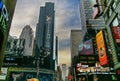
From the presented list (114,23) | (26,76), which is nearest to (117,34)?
(114,23)

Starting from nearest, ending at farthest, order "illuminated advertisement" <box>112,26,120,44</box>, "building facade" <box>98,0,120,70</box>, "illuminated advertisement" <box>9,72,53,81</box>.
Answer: "illuminated advertisement" <box>112,26,120,44</box> < "building facade" <box>98,0,120,70</box> < "illuminated advertisement" <box>9,72,53,81</box>

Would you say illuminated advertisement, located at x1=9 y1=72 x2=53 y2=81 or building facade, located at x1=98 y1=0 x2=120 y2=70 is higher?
building facade, located at x1=98 y1=0 x2=120 y2=70

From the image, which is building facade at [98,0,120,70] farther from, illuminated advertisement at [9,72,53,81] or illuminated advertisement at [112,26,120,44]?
illuminated advertisement at [9,72,53,81]

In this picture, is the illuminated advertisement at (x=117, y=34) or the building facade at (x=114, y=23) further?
the building facade at (x=114, y=23)

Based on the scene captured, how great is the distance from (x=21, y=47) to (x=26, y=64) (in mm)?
13285

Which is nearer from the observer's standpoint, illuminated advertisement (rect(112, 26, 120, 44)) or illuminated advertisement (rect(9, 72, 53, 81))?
illuminated advertisement (rect(112, 26, 120, 44))

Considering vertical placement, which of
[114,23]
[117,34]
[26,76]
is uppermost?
[114,23]

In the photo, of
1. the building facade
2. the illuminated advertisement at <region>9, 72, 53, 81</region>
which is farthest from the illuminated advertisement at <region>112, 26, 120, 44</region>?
the illuminated advertisement at <region>9, 72, 53, 81</region>

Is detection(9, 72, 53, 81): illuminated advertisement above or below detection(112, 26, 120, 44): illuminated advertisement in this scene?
below

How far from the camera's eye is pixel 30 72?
127875mm

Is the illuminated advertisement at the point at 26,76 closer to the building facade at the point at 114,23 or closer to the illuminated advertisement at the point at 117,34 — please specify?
the building facade at the point at 114,23

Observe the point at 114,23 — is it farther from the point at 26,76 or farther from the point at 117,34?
the point at 26,76

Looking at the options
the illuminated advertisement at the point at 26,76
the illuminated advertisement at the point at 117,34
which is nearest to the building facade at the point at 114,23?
the illuminated advertisement at the point at 117,34

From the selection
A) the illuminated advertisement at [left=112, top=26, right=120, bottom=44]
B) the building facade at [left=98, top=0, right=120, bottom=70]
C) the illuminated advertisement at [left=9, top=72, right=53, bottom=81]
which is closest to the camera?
the illuminated advertisement at [left=112, top=26, right=120, bottom=44]
